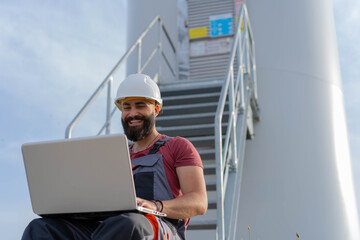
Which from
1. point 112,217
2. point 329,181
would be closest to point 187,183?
point 112,217

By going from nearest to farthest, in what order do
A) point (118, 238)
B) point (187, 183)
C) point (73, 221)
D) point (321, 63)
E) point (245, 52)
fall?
point (118, 238) < point (73, 221) < point (187, 183) < point (245, 52) < point (321, 63)

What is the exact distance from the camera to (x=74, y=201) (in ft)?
5.07

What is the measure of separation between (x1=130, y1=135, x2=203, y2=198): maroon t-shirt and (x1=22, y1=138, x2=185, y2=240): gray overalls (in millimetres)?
25

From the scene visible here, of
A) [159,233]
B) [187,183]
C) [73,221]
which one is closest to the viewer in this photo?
[159,233]

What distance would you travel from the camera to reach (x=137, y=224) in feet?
4.64

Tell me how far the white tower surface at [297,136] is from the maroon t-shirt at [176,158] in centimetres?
339

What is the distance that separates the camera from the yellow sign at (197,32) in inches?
229

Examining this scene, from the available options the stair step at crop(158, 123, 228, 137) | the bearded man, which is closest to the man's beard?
the bearded man

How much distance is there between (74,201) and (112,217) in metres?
0.19

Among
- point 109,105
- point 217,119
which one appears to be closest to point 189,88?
point 109,105

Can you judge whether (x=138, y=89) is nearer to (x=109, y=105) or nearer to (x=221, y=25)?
(x=109, y=105)

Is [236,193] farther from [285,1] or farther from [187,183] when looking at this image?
[285,1]

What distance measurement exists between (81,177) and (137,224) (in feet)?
0.85

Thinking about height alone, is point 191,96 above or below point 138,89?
above
